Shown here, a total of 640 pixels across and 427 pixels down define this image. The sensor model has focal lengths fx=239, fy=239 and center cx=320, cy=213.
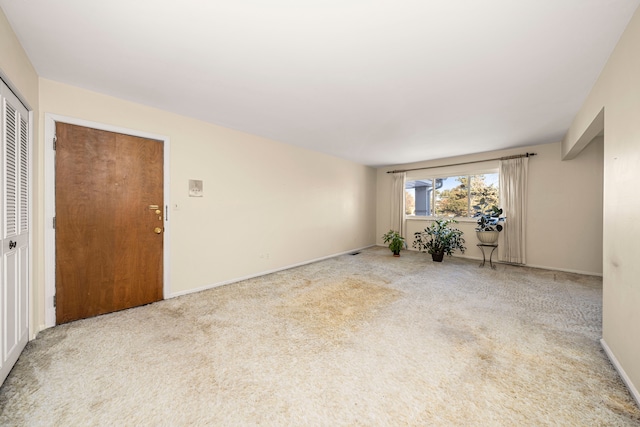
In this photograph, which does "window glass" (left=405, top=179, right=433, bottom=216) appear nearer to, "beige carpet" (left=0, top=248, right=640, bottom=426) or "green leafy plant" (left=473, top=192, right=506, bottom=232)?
"green leafy plant" (left=473, top=192, right=506, bottom=232)

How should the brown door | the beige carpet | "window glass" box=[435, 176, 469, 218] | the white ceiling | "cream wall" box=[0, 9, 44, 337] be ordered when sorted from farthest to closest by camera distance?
"window glass" box=[435, 176, 469, 218], the brown door, "cream wall" box=[0, 9, 44, 337], the white ceiling, the beige carpet

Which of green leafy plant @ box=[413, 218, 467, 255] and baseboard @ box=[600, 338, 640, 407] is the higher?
green leafy plant @ box=[413, 218, 467, 255]

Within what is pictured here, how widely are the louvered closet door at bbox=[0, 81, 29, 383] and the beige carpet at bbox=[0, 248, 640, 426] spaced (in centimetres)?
24

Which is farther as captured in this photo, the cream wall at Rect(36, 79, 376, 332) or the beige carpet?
the cream wall at Rect(36, 79, 376, 332)

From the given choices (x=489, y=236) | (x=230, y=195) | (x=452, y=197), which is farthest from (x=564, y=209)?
(x=230, y=195)

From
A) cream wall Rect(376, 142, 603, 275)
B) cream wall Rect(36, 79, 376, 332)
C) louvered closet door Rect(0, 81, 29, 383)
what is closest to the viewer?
louvered closet door Rect(0, 81, 29, 383)

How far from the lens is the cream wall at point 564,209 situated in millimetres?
4043

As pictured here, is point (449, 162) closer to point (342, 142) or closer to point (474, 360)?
point (342, 142)

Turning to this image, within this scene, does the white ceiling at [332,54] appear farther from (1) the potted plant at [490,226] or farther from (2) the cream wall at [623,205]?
(1) the potted plant at [490,226]

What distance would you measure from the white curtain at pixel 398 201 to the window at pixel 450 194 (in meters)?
0.22

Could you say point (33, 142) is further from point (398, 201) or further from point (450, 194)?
point (450, 194)

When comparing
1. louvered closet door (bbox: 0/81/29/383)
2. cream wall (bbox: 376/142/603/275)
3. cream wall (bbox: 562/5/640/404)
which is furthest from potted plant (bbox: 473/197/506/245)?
louvered closet door (bbox: 0/81/29/383)

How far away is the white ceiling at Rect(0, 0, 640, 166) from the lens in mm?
1477

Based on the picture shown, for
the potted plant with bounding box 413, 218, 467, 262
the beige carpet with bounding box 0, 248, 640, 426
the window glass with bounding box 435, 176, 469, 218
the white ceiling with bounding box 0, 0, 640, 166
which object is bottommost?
the beige carpet with bounding box 0, 248, 640, 426
